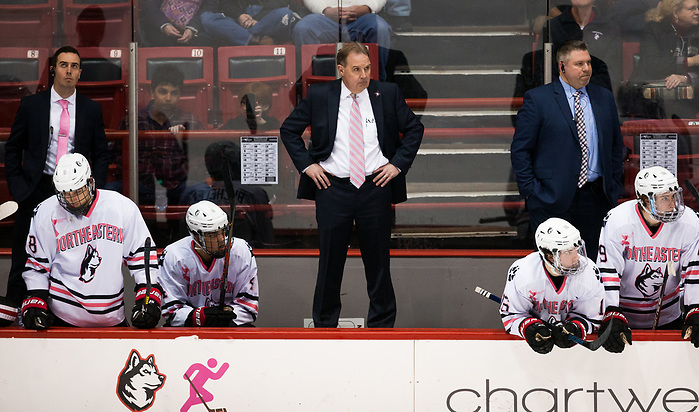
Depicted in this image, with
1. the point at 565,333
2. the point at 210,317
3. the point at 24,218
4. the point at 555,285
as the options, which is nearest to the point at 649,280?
the point at 555,285

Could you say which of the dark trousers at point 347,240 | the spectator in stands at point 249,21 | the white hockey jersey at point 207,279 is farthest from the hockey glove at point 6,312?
the spectator in stands at point 249,21

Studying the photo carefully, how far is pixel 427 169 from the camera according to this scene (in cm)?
533

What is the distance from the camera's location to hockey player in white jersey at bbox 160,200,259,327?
3.91 m

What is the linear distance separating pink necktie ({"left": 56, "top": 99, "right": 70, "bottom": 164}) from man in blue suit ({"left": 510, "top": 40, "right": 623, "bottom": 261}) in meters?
2.27

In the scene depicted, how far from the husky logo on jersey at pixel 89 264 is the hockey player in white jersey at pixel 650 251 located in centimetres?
217

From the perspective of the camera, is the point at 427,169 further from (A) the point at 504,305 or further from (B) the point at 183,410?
(B) the point at 183,410

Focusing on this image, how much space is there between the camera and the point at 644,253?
385 cm

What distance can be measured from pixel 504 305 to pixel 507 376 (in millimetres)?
417

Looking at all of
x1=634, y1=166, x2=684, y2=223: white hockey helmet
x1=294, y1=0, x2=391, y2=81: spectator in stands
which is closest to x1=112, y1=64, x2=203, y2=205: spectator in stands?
x1=294, y1=0, x2=391, y2=81: spectator in stands

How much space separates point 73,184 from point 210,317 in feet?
2.75

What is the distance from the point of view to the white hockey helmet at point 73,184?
3570mm

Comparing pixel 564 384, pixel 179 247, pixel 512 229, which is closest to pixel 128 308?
pixel 179 247

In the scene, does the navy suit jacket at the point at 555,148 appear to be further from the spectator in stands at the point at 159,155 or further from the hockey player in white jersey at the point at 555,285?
the spectator in stands at the point at 159,155

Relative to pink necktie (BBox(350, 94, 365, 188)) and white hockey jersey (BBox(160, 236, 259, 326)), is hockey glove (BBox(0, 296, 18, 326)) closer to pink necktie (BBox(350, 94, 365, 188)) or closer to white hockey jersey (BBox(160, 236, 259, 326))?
white hockey jersey (BBox(160, 236, 259, 326))
